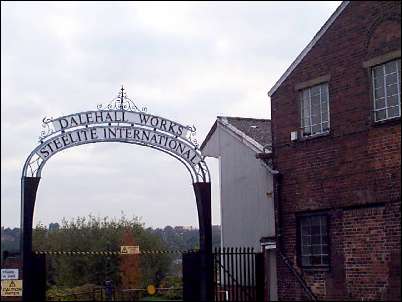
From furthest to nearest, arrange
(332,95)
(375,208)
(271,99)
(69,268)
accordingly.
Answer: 1. (69,268)
2. (271,99)
3. (332,95)
4. (375,208)

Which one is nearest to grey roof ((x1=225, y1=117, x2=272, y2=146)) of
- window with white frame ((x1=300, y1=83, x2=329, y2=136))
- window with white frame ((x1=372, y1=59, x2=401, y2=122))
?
window with white frame ((x1=300, y1=83, x2=329, y2=136))

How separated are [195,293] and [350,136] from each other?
18.8 feet

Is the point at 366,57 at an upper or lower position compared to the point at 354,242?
upper

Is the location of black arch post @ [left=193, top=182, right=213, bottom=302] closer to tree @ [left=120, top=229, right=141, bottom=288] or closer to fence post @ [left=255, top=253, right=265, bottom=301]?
fence post @ [left=255, top=253, right=265, bottom=301]

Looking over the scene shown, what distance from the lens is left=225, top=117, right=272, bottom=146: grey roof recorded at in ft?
79.0

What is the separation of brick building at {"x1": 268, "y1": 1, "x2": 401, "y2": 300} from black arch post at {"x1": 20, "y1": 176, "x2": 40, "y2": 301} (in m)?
6.69

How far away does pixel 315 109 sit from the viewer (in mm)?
19625

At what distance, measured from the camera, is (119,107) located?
64.4ft

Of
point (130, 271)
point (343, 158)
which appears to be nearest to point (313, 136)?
point (343, 158)

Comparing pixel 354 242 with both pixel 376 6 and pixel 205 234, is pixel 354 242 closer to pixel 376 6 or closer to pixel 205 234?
pixel 205 234

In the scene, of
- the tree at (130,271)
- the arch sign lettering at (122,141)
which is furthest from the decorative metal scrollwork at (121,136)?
the tree at (130,271)

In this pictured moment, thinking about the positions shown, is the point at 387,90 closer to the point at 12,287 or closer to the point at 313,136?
the point at 313,136

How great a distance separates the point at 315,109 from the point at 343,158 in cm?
186

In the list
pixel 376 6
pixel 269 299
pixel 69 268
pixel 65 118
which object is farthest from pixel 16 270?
pixel 69 268
